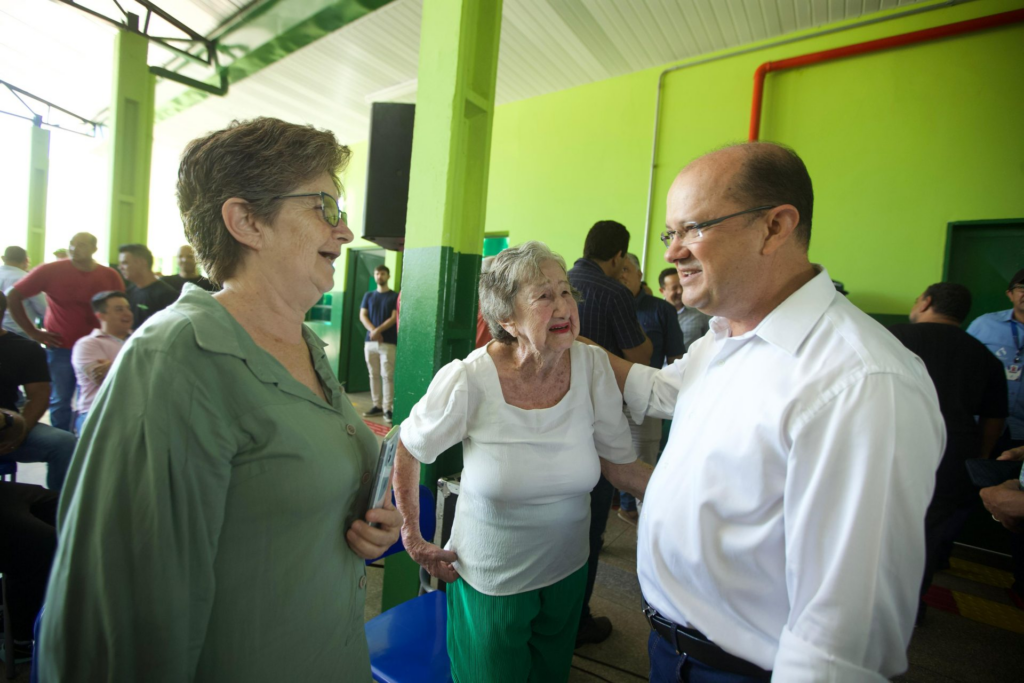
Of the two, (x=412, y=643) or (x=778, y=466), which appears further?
(x=412, y=643)

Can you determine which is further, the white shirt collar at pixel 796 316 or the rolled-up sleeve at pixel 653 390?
the rolled-up sleeve at pixel 653 390

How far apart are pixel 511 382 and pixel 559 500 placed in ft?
1.24

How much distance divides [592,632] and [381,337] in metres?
5.18

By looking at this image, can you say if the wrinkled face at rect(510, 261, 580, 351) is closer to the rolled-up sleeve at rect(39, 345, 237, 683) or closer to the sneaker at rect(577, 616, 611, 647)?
the rolled-up sleeve at rect(39, 345, 237, 683)

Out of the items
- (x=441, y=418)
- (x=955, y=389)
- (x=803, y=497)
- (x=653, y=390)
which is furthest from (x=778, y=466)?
(x=955, y=389)

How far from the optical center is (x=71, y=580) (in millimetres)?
690

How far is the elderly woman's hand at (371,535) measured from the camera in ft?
3.22

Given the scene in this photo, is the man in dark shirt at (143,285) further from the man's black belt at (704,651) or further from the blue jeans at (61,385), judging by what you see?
the man's black belt at (704,651)

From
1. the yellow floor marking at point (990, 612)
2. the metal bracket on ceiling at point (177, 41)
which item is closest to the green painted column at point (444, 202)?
the yellow floor marking at point (990, 612)

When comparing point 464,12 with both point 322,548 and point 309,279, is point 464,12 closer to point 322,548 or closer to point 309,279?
point 309,279

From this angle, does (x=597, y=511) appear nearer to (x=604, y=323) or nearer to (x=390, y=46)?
(x=604, y=323)

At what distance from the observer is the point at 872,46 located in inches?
156

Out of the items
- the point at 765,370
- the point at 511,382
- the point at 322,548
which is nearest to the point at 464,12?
the point at 511,382

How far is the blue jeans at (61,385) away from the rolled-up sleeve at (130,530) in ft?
15.8
